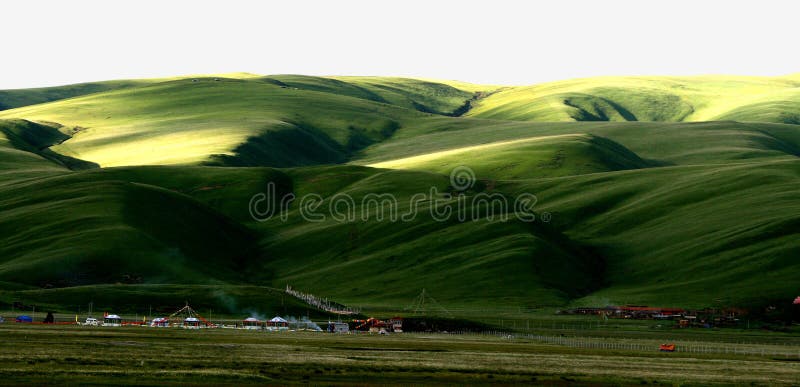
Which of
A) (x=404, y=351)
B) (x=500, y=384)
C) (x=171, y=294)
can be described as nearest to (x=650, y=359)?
(x=404, y=351)

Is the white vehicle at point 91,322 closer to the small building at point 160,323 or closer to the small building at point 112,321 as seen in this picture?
the small building at point 112,321

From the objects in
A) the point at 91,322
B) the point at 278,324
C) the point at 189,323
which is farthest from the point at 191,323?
the point at 91,322

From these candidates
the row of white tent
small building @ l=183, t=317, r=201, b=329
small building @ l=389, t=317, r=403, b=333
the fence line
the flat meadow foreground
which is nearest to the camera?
the flat meadow foreground

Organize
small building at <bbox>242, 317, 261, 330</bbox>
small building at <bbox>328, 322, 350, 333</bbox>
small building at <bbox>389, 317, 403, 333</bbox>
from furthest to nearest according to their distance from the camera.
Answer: small building at <bbox>389, 317, 403, 333</bbox> < small building at <bbox>242, 317, 261, 330</bbox> < small building at <bbox>328, 322, 350, 333</bbox>

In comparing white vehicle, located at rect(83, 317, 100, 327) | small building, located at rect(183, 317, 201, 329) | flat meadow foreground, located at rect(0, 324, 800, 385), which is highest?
flat meadow foreground, located at rect(0, 324, 800, 385)

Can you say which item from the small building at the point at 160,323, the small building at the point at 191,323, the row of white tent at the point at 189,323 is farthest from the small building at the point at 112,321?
the small building at the point at 191,323

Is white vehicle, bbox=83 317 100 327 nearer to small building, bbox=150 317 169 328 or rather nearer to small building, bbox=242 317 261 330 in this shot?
small building, bbox=150 317 169 328

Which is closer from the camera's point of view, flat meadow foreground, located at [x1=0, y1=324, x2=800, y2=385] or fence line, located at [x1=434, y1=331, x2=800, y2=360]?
flat meadow foreground, located at [x1=0, y1=324, x2=800, y2=385]

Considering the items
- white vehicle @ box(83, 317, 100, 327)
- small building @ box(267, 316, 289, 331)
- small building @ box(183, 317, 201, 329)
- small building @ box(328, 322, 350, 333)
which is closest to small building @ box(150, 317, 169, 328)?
small building @ box(183, 317, 201, 329)

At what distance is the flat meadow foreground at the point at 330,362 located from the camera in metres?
69.6

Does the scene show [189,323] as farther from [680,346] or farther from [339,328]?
[680,346]

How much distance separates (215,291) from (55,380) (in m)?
119

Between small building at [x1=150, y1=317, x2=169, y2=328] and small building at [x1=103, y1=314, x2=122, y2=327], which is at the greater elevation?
small building at [x1=103, y1=314, x2=122, y2=327]

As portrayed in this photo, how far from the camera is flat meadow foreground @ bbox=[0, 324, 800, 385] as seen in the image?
228ft
